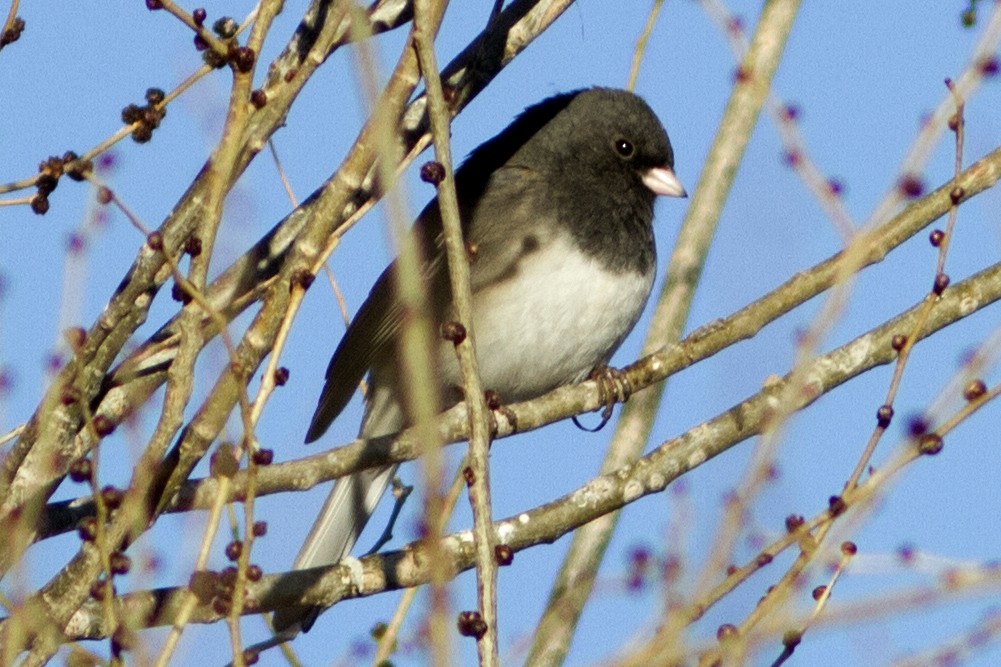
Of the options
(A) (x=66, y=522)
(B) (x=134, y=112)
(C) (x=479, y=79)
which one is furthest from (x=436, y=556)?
(C) (x=479, y=79)

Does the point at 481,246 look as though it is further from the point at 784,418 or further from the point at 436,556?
the point at 436,556

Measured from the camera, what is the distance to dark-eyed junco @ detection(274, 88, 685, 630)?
3621 mm

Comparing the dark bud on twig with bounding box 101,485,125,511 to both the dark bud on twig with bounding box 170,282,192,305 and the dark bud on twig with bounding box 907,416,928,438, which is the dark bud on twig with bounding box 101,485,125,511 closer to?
the dark bud on twig with bounding box 170,282,192,305

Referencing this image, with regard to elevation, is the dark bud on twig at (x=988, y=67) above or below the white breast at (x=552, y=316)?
below

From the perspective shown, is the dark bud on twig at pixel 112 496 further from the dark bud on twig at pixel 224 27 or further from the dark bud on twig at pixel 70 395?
the dark bud on twig at pixel 224 27

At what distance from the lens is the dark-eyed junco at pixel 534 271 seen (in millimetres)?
3621

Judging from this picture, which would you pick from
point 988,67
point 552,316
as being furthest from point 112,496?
point 552,316

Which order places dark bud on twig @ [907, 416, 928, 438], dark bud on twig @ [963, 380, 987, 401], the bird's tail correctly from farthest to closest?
the bird's tail, dark bud on twig @ [963, 380, 987, 401], dark bud on twig @ [907, 416, 928, 438]

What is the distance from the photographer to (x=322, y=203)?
2.14 m

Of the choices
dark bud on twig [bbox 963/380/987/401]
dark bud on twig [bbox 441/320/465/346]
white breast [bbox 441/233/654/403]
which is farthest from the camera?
white breast [bbox 441/233/654/403]

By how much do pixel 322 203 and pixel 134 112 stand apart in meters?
0.37

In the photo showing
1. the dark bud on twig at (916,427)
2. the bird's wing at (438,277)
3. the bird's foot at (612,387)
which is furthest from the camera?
the bird's wing at (438,277)

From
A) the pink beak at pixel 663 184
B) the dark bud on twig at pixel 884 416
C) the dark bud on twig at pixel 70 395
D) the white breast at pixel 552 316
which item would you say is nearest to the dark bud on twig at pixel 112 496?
the dark bud on twig at pixel 70 395

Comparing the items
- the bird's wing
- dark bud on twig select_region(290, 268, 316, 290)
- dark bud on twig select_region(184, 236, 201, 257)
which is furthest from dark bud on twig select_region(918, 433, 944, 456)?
the bird's wing
